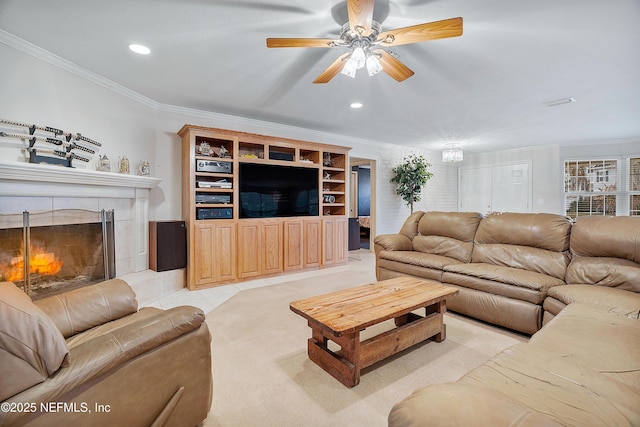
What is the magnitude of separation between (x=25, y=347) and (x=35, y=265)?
2330 millimetres

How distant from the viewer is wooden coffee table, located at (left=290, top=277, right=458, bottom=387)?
1737 millimetres

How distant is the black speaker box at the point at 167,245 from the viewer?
11.4ft

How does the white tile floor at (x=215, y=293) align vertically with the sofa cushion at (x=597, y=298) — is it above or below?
below

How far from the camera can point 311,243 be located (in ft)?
15.7

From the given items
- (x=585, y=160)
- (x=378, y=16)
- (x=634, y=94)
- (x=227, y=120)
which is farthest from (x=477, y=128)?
(x=227, y=120)

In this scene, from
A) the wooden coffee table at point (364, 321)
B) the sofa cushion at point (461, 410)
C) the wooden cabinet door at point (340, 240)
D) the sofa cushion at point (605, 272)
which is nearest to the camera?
the sofa cushion at point (461, 410)

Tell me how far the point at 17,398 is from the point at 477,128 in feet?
20.2

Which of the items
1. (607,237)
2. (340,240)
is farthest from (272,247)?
(607,237)

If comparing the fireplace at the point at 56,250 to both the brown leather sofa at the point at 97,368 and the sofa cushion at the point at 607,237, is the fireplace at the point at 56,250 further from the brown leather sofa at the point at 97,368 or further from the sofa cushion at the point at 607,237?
the sofa cushion at the point at 607,237

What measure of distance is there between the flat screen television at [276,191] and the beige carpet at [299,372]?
5.64 feet

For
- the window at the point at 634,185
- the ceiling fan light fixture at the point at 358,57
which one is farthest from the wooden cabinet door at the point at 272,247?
the window at the point at 634,185

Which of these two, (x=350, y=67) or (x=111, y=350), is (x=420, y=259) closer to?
(x=350, y=67)

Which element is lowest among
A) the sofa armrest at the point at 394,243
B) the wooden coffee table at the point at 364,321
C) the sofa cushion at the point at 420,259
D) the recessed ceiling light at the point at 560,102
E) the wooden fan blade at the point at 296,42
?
the wooden coffee table at the point at 364,321

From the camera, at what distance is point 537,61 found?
2729mm
